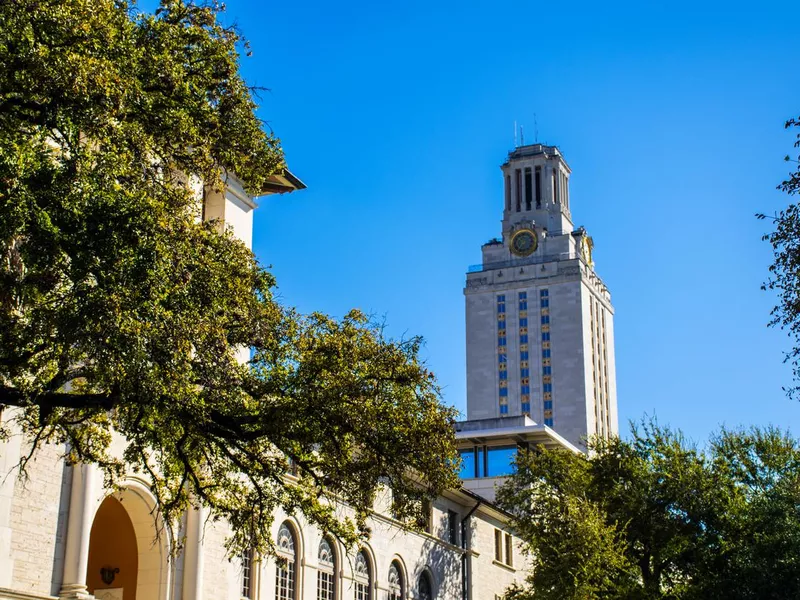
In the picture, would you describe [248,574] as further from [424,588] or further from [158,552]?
[424,588]

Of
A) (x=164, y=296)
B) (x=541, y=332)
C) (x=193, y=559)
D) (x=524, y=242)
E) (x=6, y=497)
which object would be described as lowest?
(x=193, y=559)

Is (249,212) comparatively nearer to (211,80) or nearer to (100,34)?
(211,80)

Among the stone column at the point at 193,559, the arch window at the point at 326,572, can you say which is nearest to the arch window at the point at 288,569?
the arch window at the point at 326,572

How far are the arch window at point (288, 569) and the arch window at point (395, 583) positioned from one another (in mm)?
7722

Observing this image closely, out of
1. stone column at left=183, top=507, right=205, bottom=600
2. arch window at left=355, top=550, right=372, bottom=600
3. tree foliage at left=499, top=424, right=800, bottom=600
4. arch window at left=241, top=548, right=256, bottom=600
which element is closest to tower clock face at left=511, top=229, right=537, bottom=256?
tree foliage at left=499, top=424, right=800, bottom=600

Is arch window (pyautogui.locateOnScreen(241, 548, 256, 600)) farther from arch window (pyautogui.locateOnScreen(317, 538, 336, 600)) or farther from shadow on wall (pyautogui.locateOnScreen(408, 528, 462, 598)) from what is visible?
shadow on wall (pyautogui.locateOnScreen(408, 528, 462, 598))

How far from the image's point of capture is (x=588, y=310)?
174 m

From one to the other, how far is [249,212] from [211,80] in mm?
17685

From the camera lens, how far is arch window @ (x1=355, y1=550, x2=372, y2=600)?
41.1 m

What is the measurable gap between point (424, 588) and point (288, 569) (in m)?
12.9

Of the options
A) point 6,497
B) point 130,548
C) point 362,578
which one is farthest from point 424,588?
point 6,497

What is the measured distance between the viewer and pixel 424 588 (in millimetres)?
47312

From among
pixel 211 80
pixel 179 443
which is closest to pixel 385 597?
pixel 179 443

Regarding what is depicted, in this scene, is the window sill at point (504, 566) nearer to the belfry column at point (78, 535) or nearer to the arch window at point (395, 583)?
the arch window at point (395, 583)
